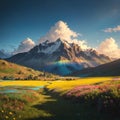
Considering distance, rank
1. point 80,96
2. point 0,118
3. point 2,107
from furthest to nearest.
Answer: point 80,96, point 2,107, point 0,118

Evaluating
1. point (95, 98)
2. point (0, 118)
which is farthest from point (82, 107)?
point (0, 118)

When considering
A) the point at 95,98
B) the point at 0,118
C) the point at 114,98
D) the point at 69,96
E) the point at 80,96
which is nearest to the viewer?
the point at 0,118

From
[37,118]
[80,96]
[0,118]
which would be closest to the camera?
[0,118]

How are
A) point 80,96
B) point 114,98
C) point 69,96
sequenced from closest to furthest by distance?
point 114,98, point 80,96, point 69,96

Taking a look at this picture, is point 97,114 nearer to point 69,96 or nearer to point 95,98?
point 95,98

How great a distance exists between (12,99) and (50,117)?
10.9m

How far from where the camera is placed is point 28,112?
2847 centimetres

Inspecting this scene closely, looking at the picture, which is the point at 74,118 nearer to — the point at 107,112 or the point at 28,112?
the point at 107,112

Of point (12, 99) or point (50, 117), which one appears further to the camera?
point (12, 99)

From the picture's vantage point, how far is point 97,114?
89.8 ft

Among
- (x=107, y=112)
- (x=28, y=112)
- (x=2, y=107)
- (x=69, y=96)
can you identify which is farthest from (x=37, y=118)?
(x=69, y=96)

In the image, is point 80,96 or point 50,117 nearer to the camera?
point 50,117

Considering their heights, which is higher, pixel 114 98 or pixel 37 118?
pixel 114 98

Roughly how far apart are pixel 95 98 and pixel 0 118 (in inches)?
597
